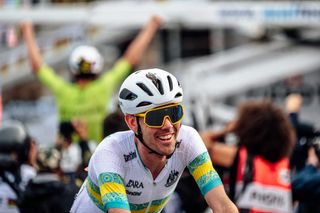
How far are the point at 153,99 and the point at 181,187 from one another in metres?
1.82

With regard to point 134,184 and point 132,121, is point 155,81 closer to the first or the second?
point 132,121

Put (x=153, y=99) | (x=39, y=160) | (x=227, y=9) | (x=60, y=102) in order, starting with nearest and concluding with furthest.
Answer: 1. (x=153, y=99)
2. (x=39, y=160)
3. (x=60, y=102)
4. (x=227, y=9)

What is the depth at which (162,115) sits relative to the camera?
13.9 ft

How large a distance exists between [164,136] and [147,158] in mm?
272

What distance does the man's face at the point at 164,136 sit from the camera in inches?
168

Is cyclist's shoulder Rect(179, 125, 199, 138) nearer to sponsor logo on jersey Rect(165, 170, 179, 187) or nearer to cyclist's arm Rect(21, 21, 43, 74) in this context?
sponsor logo on jersey Rect(165, 170, 179, 187)

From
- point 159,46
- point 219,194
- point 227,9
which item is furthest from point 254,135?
point 159,46

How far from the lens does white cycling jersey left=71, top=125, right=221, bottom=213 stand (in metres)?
4.38

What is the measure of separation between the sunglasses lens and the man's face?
3cm

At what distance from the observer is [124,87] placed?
14.2 feet

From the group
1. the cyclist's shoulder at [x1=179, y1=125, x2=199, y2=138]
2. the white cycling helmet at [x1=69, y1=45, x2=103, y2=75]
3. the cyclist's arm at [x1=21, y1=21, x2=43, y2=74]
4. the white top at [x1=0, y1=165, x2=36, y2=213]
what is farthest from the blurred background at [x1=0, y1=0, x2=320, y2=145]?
the cyclist's shoulder at [x1=179, y1=125, x2=199, y2=138]

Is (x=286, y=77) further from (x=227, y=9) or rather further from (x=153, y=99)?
(x=153, y=99)

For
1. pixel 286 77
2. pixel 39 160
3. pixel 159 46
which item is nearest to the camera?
pixel 39 160

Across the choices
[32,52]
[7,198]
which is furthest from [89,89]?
[7,198]
